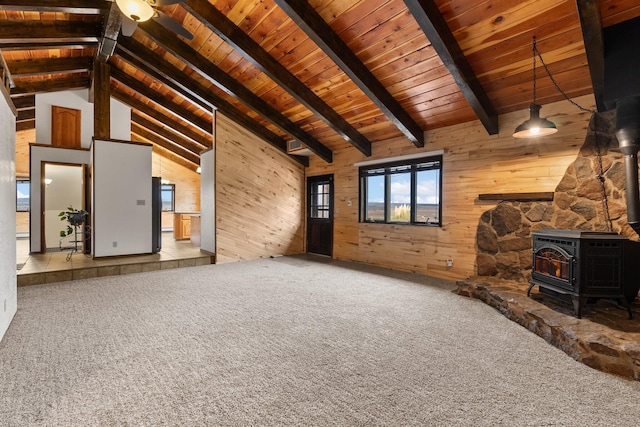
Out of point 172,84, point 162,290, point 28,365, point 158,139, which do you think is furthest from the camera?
point 158,139

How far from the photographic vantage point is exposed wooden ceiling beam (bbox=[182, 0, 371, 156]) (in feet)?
13.2

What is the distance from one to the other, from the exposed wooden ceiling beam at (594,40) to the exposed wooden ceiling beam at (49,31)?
21.4 ft

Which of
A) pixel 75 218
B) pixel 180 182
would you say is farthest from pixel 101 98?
pixel 180 182

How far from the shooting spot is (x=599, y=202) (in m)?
3.59

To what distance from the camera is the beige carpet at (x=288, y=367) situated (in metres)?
1.77

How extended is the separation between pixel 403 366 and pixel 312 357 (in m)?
0.70

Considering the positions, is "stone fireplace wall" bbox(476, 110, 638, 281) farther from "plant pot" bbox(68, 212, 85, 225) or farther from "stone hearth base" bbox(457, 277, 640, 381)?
"plant pot" bbox(68, 212, 85, 225)

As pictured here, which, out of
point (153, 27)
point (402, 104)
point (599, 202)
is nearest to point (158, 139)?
point (153, 27)

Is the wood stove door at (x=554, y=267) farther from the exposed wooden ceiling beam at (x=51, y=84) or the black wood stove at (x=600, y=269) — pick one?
the exposed wooden ceiling beam at (x=51, y=84)

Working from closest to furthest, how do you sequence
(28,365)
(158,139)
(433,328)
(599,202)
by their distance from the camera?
(28,365)
(433,328)
(599,202)
(158,139)

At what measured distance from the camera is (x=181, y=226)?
9.40 meters

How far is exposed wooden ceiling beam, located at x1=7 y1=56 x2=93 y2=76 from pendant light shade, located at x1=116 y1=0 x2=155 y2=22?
4647 millimetres

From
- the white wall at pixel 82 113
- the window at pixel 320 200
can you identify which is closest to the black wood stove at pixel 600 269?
the window at pixel 320 200

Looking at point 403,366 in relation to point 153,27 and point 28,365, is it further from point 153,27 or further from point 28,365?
point 153,27
